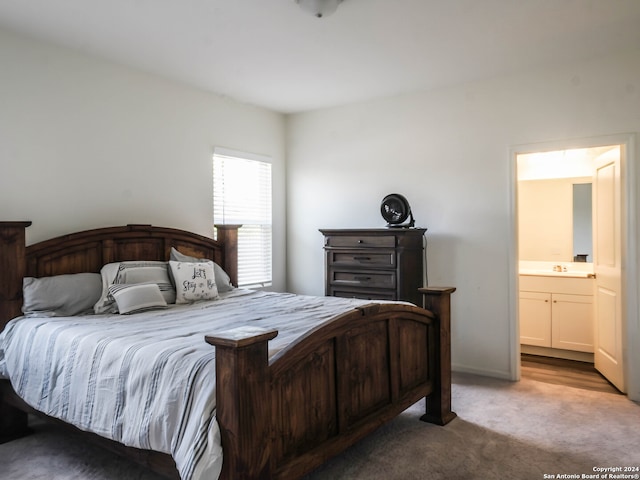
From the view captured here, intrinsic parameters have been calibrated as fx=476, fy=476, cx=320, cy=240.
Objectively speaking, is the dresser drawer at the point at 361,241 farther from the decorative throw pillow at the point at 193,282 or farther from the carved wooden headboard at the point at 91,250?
the decorative throw pillow at the point at 193,282

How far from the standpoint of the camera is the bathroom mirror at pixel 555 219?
201 inches

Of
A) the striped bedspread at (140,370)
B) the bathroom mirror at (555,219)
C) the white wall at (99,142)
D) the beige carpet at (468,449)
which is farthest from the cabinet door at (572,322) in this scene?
the white wall at (99,142)

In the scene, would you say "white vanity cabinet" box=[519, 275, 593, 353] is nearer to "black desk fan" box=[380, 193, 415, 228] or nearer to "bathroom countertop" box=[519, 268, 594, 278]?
"bathroom countertop" box=[519, 268, 594, 278]

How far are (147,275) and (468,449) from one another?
8.04 ft

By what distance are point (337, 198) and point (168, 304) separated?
229 centimetres

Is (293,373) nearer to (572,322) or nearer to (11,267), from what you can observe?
(11,267)

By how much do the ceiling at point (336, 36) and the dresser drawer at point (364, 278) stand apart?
1.73 m

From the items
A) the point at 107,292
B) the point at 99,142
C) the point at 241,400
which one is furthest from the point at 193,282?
the point at 241,400

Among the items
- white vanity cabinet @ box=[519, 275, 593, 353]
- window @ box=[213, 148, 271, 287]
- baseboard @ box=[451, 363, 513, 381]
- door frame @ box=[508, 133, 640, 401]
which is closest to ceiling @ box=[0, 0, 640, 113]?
door frame @ box=[508, 133, 640, 401]

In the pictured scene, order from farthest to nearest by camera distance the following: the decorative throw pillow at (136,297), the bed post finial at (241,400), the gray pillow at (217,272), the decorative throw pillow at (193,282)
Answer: the gray pillow at (217,272), the decorative throw pillow at (193,282), the decorative throw pillow at (136,297), the bed post finial at (241,400)

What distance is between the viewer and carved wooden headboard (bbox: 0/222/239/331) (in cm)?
300

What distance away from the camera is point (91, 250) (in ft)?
11.6

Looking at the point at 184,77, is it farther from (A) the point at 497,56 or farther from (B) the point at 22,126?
(A) the point at 497,56

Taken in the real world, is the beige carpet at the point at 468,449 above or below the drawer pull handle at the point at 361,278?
below
